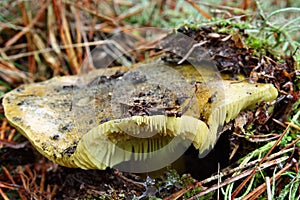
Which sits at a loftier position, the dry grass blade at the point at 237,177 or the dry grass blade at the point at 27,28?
the dry grass blade at the point at 27,28

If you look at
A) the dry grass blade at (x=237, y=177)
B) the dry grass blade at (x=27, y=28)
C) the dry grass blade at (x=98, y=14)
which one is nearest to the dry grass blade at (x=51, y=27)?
the dry grass blade at (x=27, y=28)

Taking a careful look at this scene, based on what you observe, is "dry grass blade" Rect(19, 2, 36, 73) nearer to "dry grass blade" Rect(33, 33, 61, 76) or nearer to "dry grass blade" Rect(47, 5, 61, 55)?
"dry grass blade" Rect(33, 33, 61, 76)

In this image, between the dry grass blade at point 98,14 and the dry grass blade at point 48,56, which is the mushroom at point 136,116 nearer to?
the dry grass blade at point 48,56

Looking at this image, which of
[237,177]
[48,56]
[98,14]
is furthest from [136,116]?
[98,14]

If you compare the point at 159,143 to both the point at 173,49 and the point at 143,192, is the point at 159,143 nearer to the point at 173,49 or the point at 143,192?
A: the point at 143,192

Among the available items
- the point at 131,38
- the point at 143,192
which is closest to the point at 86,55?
the point at 131,38

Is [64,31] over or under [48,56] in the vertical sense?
over

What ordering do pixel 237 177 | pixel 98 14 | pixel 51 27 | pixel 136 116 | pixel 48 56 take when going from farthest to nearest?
1. pixel 98 14
2. pixel 51 27
3. pixel 48 56
4. pixel 237 177
5. pixel 136 116

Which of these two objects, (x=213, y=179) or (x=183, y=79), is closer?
(x=213, y=179)

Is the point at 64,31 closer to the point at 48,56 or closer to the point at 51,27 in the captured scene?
the point at 51,27
